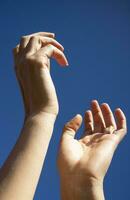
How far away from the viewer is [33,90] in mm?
447

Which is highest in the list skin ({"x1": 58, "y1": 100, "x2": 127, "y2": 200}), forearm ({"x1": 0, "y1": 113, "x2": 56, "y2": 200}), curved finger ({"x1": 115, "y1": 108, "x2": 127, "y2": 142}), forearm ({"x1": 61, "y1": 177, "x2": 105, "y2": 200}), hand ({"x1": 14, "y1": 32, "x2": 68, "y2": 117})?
hand ({"x1": 14, "y1": 32, "x2": 68, "y2": 117})

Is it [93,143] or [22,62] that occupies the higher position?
[22,62]

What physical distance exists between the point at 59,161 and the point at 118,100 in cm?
88

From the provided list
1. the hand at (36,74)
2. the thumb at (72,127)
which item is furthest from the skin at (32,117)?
the thumb at (72,127)

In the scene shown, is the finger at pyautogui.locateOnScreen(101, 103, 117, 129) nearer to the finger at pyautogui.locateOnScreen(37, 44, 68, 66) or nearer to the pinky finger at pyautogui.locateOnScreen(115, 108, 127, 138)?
the pinky finger at pyautogui.locateOnScreen(115, 108, 127, 138)

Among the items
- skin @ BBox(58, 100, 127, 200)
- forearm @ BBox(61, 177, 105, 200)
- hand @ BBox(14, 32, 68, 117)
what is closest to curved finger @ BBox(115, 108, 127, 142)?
skin @ BBox(58, 100, 127, 200)

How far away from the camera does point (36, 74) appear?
1.50ft

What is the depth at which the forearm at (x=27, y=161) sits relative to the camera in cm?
36

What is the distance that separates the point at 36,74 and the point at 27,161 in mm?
129

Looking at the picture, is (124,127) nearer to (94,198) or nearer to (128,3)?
(94,198)

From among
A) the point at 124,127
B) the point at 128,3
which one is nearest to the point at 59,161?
the point at 124,127

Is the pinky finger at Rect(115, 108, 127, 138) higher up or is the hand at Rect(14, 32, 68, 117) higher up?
the hand at Rect(14, 32, 68, 117)

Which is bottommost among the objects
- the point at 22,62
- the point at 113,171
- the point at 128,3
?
the point at 113,171

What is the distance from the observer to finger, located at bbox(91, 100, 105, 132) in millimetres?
721
